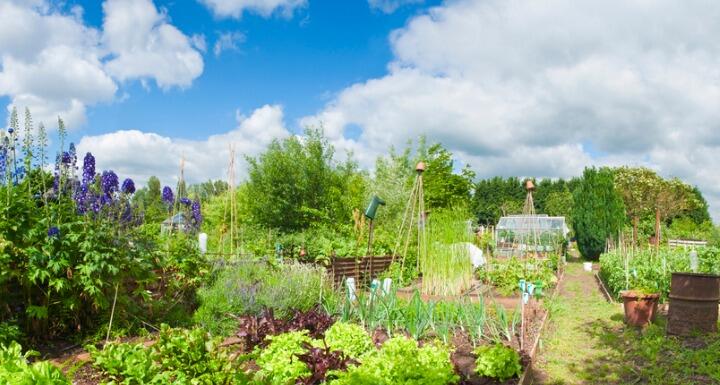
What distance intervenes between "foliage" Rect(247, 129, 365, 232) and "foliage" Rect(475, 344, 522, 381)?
15.7 meters

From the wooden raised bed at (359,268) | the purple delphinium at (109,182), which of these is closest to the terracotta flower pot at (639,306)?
the wooden raised bed at (359,268)

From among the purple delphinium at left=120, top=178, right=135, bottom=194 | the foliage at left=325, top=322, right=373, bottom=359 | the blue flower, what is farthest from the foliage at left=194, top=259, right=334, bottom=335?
the blue flower

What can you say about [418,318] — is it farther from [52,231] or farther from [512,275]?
[512,275]

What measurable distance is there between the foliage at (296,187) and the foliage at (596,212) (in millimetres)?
8643

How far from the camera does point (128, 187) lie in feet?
16.5

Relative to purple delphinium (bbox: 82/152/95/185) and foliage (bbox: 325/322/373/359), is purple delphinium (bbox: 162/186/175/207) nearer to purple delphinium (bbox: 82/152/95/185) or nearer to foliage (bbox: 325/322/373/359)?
purple delphinium (bbox: 82/152/95/185)

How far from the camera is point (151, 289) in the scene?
5570 mm

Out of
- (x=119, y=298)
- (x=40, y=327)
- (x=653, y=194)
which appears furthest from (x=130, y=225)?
(x=653, y=194)

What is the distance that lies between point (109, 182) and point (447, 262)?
566 cm

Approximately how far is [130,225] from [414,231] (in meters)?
8.29

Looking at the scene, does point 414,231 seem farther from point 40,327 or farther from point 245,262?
point 40,327

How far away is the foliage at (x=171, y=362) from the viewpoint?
318cm

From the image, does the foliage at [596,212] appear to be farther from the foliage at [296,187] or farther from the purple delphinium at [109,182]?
the purple delphinium at [109,182]

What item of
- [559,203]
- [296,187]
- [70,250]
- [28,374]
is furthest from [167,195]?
[559,203]
